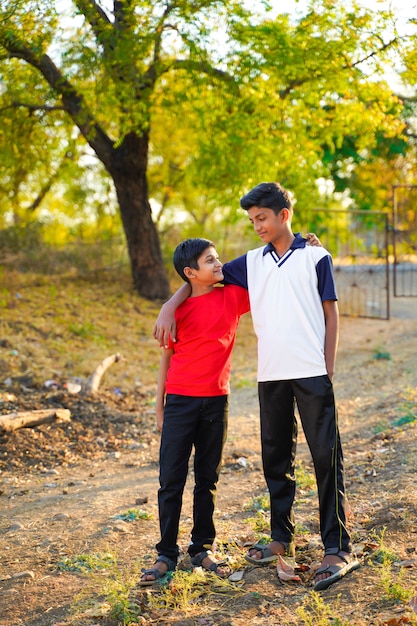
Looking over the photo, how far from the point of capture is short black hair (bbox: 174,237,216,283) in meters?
3.76

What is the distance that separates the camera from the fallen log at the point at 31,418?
6796 millimetres

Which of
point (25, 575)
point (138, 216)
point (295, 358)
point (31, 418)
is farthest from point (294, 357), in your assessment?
point (138, 216)

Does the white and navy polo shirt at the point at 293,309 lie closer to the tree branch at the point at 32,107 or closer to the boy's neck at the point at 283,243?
the boy's neck at the point at 283,243

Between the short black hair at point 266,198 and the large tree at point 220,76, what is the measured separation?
6.13 metres

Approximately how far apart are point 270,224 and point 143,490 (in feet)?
8.88

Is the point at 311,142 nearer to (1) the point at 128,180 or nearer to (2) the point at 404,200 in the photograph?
(1) the point at 128,180

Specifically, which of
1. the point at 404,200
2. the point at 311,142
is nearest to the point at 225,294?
the point at 311,142

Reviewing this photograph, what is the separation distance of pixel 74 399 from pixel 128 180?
267 inches

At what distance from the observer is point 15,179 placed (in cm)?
1452

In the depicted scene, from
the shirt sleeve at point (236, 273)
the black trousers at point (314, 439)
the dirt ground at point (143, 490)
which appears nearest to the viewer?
the dirt ground at point (143, 490)

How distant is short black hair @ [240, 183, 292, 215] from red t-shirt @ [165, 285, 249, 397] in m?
0.42

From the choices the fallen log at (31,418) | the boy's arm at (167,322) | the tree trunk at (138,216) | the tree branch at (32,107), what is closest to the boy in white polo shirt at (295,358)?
the boy's arm at (167,322)

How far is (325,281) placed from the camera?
362cm

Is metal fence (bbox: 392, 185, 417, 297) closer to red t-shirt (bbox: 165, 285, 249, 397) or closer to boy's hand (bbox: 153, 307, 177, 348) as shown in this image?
red t-shirt (bbox: 165, 285, 249, 397)
